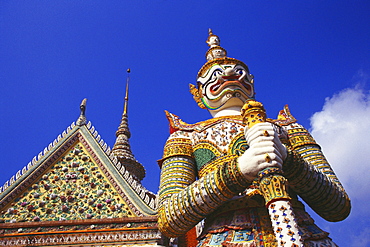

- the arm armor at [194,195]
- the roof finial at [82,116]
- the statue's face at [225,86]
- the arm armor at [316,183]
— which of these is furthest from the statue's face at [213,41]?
the arm armor at [194,195]

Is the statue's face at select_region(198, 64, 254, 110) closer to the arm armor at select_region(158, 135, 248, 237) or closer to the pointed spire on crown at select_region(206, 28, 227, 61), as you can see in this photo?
the pointed spire on crown at select_region(206, 28, 227, 61)

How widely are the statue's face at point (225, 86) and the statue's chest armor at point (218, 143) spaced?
61 centimetres

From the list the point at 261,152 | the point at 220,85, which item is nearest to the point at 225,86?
the point at 220,85

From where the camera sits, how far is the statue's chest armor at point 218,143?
14.8 feet

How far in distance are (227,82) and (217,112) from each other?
1.85ft

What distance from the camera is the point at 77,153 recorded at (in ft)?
19.7

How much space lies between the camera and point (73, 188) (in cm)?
548

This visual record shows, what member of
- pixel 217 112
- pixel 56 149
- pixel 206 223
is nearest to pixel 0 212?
pixel 56 149

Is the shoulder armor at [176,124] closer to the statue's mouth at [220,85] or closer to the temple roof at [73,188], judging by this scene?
the statue's mouth at [220,85]

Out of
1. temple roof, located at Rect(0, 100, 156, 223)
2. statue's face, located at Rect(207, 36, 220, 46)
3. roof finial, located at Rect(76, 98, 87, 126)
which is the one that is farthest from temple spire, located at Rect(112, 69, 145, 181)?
statue's face, located at Rect(207, 36, 220, 46)

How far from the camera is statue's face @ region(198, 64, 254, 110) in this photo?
17.5 feet

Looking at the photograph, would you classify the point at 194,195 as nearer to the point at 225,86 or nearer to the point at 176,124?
the point at 176,124

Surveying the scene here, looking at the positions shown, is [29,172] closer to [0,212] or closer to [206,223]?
[0,212]

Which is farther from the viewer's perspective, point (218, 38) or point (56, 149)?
Result: point (218, 38)
